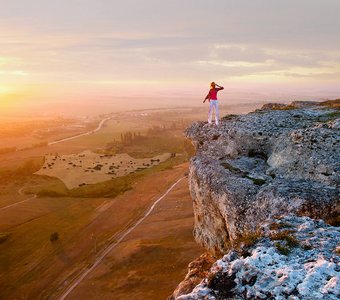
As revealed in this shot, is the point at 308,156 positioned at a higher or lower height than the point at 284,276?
higher

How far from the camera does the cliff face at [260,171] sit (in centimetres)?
1869

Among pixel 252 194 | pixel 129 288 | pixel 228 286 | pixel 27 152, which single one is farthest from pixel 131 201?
pixel 27 152

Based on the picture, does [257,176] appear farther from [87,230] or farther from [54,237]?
[54,237]

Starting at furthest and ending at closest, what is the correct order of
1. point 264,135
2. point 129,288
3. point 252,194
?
1. point 129,288
2. point 264,135
3. point 252,194

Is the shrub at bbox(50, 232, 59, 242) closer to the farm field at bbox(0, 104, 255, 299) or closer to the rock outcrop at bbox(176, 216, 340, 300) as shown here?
the farm field at bbox(0, 104, 255, 299)

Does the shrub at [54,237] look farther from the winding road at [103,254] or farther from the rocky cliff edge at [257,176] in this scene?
the rocky cliff edge at [257,176]

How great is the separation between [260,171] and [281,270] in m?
11.8

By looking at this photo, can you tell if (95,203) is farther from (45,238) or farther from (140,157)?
(140,157)

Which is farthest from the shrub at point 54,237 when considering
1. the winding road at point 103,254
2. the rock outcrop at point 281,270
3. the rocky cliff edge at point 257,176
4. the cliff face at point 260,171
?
the rock outcrop at point 281,270

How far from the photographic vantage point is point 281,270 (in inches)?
461

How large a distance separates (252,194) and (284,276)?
8.88 meters

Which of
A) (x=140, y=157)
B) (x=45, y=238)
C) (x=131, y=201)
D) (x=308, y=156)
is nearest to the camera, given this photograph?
(x=308, y=156)

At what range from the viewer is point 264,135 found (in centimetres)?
2616

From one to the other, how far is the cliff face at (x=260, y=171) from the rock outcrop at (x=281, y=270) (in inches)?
164
